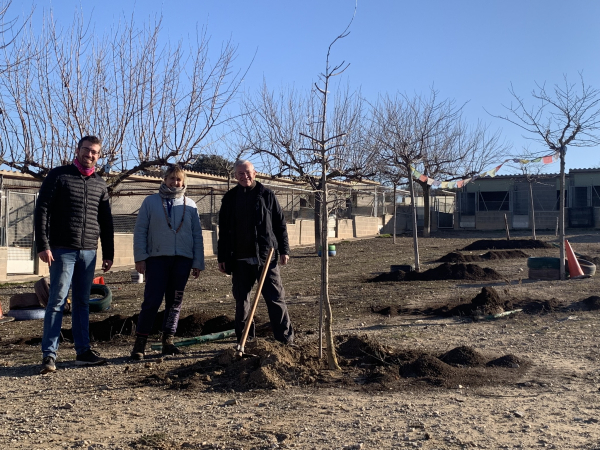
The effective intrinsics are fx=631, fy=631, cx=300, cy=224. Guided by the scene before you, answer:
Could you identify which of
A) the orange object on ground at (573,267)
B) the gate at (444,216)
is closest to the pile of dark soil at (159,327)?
the orange object on ground at (573,267)

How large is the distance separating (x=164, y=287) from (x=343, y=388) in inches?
78.6

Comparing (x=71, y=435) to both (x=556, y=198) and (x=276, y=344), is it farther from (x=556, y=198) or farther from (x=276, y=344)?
(x=556, y=198)

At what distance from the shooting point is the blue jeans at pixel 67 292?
16.6 ft

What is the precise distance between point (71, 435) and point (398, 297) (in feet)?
20.6

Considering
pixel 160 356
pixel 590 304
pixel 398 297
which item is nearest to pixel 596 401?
pixel 160 356

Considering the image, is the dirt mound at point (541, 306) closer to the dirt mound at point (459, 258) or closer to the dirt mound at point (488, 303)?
the dirt mound at point (488, 303)

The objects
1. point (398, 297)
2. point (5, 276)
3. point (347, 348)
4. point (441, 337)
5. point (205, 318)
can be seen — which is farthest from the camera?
point (5, 276)

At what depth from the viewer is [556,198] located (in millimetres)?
35625

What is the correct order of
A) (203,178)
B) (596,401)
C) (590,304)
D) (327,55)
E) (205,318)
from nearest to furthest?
(596,401) < (327,55) < (205,318) < (590,304) < (203,178)

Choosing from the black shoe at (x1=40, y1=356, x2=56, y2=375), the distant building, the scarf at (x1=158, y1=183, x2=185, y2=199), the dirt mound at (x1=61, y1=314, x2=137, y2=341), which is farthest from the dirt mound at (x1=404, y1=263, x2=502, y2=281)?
the distant building

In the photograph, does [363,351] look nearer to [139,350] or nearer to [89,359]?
[139,350]

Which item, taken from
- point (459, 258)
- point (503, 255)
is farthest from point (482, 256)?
point (459, 258)

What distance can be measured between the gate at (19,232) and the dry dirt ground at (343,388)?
27.4ft

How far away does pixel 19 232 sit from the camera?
16062 mm
